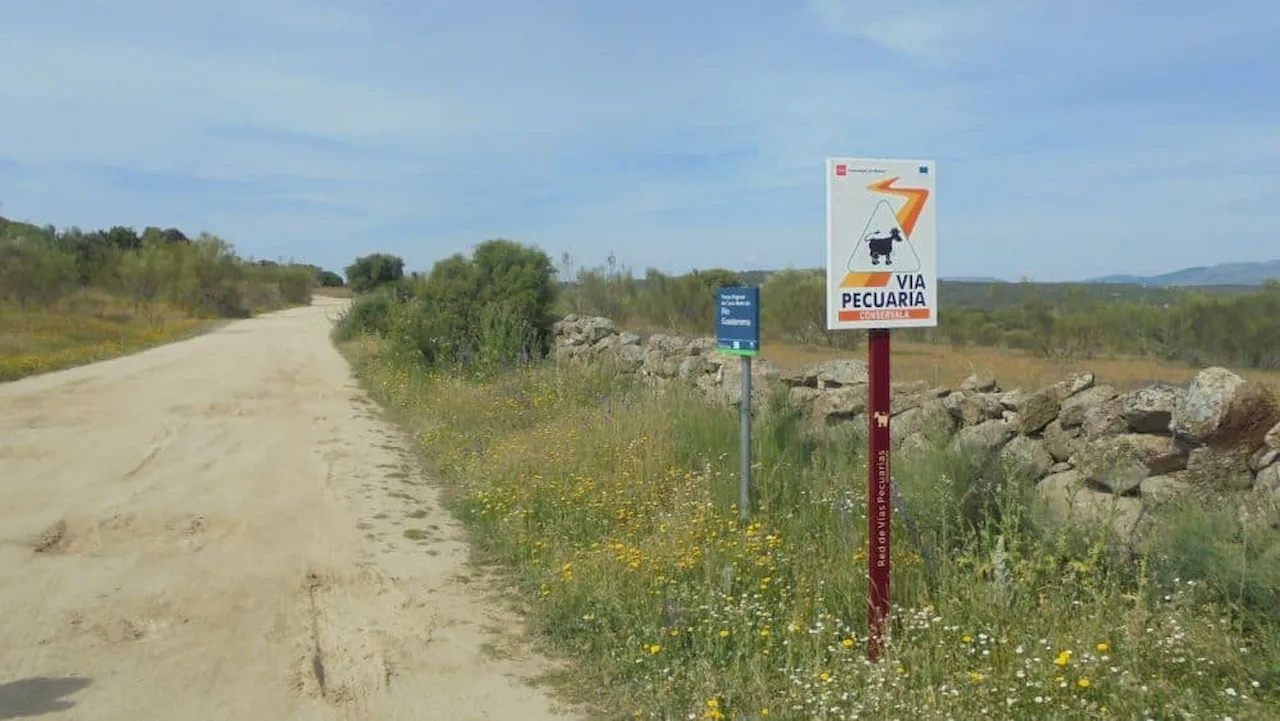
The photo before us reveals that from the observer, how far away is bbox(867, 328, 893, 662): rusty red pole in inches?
191

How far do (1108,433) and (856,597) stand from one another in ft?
7.16

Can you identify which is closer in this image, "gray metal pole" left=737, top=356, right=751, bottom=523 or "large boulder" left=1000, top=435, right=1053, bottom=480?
"large boulder" left=1000, top=435, right=1053, bottom=480

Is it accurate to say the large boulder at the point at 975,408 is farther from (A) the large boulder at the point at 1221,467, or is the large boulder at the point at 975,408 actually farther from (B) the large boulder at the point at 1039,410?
(A) the large boulder at the point at 1221,467

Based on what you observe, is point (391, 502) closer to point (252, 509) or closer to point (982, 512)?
point (252, 509)

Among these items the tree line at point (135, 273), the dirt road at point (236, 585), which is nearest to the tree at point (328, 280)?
the tree line at point (135, 273)

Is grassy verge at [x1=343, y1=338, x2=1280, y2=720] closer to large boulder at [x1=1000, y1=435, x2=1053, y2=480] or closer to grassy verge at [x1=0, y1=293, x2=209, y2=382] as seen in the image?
large boulder at [x1=1000, y1=435, x2=1053, y2=480]

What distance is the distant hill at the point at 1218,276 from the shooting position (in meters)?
12.1

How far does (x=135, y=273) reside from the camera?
49.0 metres

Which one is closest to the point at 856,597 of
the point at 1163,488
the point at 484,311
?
the point at 1163,488

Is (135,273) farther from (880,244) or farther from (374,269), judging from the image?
(880,244)

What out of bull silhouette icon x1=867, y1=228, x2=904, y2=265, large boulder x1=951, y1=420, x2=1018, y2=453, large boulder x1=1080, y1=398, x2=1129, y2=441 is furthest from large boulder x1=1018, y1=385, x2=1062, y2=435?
bull silhouette icon x1=867, y1=228, x2=904, y2=265

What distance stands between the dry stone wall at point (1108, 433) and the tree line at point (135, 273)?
1581 inches

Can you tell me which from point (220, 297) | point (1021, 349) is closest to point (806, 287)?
point (1021, 349)

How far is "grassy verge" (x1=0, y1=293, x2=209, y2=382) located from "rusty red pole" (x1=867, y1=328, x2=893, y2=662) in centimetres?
1921
